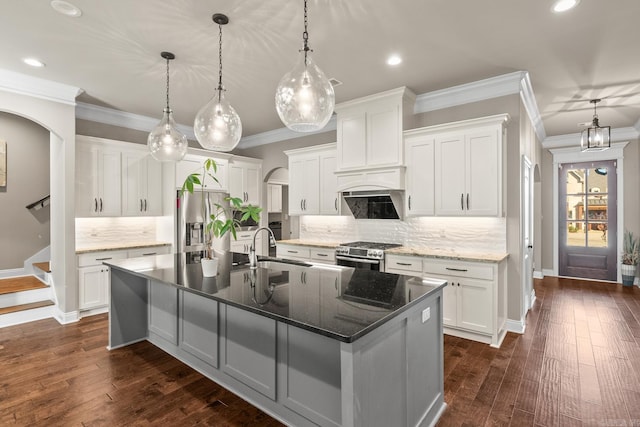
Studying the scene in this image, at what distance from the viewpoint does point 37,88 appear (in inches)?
153

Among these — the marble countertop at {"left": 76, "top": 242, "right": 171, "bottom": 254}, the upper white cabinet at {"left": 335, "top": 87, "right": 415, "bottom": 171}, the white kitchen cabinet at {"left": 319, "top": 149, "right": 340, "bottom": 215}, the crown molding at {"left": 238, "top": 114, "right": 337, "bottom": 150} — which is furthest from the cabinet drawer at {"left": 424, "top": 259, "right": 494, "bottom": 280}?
the marble countertop at {"left": 76, "top": 242, "right": 171, "bottom": 254}

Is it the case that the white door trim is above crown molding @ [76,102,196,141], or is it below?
below

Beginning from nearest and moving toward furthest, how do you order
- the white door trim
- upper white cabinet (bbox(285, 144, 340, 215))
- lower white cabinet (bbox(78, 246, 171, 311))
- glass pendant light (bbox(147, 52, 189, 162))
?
glass pendant light (bbox(147, 52, 189, 162)), lower white cabinet (bbox(78, 246, 171, 311)), upper white cabinet (bbox(285, 144, 340, 215)), the white door trim

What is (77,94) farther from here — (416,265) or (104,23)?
(416,265)

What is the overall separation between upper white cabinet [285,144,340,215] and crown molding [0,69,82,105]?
3.02 m

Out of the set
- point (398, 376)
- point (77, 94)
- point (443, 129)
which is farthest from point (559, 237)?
point (77, 94)

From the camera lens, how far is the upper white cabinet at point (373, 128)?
427cm

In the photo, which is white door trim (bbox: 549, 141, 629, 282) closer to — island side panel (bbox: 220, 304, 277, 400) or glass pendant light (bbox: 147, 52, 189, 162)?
island side panel (bbox: 220, 304, 277, 400)

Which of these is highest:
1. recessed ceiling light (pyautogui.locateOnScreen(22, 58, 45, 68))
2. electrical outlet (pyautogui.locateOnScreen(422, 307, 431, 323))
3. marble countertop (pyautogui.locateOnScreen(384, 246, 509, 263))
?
recessed ceiling light (pyautogui.locateOnScreen(22, 58, 45, 68))

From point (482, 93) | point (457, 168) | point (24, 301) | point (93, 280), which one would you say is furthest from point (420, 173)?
point (24, 301)

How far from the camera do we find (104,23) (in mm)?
2725

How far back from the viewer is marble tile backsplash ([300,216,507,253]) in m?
4.04

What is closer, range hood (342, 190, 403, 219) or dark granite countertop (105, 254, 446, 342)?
dark granite countertop (105, 254, 446, 342)

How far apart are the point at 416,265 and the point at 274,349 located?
230cm
